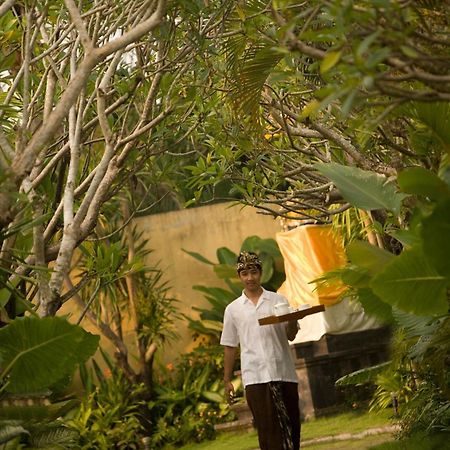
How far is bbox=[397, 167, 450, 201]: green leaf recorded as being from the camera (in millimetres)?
5590

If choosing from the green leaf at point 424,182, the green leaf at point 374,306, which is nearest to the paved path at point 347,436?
the green leaf at point 374,306

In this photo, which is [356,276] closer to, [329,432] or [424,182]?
[424,182]

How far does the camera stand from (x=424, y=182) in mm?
5617

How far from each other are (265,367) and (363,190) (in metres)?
3.08

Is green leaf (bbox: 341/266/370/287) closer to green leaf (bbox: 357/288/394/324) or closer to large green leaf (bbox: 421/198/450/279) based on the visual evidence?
green leaf (bbox: 357/288/394/324)

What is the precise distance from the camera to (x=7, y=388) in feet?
21.0

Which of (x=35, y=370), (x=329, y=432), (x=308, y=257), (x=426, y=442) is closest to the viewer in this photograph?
(x=35, y=370)

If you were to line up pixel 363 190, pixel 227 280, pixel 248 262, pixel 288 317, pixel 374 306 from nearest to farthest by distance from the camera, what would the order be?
1. pixel 363 190
2. pixel 374 306
3. pixel 288 317
4. pixel 248 262
5. pixel 227 280

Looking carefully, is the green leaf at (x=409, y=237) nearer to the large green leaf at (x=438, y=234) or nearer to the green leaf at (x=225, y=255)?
the large green leaf at (x=438, y=234)

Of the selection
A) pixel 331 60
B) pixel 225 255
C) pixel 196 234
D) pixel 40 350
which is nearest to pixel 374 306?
pixel 40 350

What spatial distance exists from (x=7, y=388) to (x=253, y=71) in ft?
8.03

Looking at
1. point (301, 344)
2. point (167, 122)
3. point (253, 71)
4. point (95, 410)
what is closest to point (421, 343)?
point (253, 71)

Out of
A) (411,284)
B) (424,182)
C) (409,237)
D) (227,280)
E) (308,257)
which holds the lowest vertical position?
(411,284)

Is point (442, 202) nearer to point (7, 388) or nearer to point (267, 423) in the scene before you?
point (7, 388)
